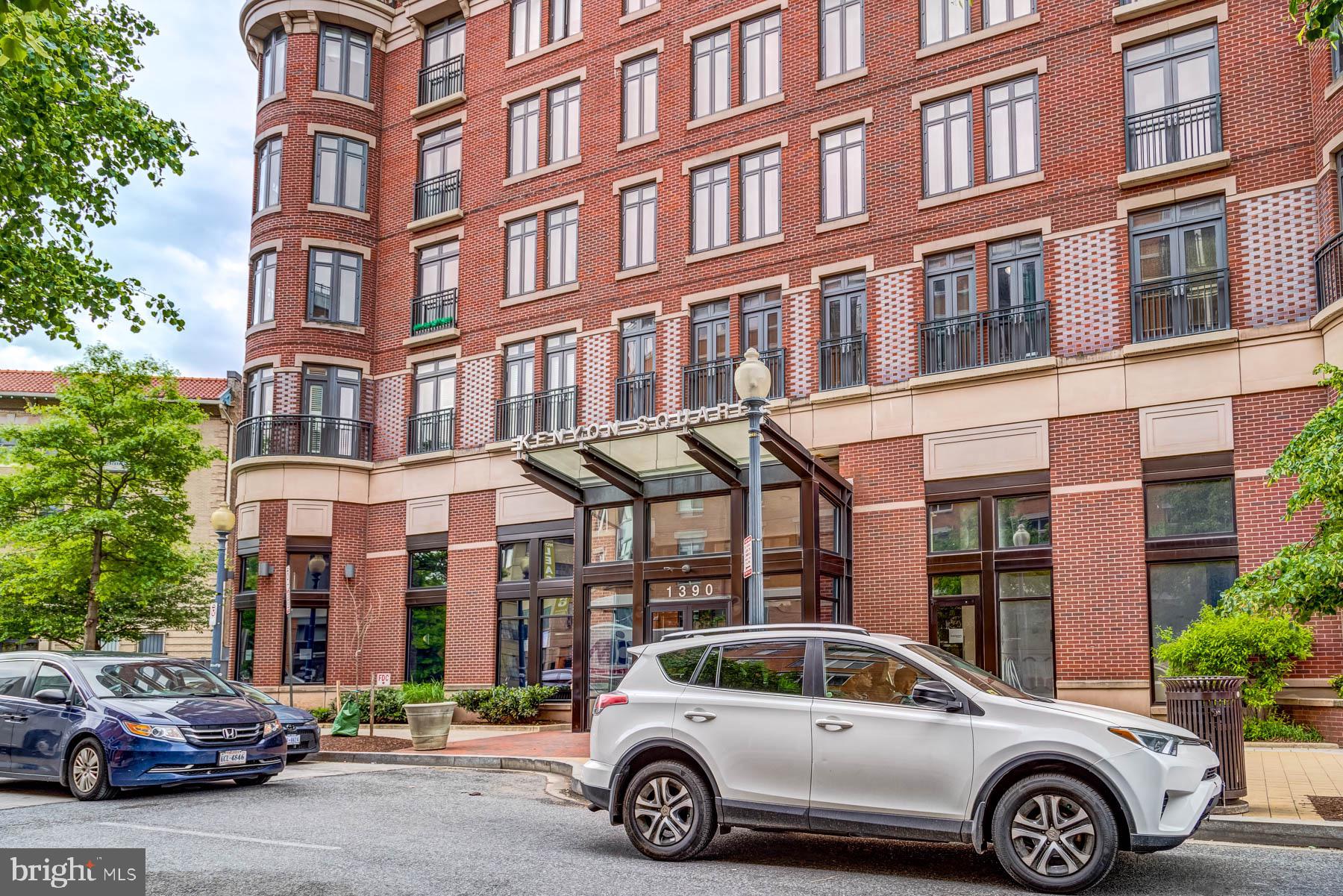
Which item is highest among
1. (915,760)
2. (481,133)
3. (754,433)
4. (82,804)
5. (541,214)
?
(481,133)

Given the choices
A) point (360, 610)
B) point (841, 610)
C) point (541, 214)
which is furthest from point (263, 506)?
point (841, 610)

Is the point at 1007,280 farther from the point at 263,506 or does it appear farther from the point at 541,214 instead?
the point at 263,506

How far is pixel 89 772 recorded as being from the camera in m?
Answer: 12.6

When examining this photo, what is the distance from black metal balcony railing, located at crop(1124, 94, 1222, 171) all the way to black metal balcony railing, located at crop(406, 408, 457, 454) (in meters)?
15.3

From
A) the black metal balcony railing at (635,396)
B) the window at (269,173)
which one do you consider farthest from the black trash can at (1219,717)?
the window at (269,173)

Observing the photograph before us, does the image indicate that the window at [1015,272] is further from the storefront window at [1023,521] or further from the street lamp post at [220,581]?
the street lamp post at [220,581]

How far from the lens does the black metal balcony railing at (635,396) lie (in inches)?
952

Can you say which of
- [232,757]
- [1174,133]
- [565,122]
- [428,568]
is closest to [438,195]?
[565,122]

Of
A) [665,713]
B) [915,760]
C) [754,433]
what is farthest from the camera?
[754,433]

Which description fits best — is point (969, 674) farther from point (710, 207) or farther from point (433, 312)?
point (433, 312)

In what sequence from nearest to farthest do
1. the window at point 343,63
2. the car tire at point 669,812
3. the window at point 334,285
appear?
the car tire at point 669,812, the window at point 334,285, the window at point 343,63

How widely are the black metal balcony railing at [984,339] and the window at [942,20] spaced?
520 cm

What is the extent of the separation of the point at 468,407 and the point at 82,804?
51.6 ft

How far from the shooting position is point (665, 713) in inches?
367
